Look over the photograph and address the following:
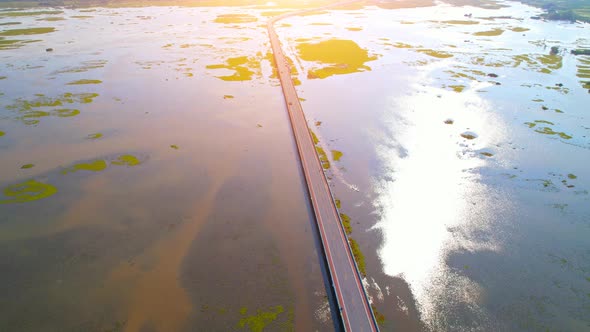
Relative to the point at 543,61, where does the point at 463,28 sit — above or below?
above

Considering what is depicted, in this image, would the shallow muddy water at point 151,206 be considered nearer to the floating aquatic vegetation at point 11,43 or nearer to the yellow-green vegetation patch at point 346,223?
the yellow-green vegetation patch at point 346,223

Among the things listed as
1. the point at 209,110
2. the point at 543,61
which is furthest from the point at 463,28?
the point at 209,110

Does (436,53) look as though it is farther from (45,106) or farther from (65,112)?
(45,106)

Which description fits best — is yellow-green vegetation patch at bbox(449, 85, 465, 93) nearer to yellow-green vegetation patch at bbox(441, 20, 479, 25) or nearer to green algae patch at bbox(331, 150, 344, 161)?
green algae patch at bbox(331, 150, 344, 161)

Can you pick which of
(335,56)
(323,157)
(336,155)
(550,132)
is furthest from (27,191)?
(335,56)

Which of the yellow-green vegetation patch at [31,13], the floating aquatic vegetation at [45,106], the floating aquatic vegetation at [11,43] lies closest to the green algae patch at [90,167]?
the floating aquatic vegetation at [45,106]

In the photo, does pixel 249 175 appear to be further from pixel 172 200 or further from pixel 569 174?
pixel 569 174

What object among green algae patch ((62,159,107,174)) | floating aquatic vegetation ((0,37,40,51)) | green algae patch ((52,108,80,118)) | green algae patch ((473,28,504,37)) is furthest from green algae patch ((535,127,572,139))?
floating aquatic vegetation ((0,37,40,51))
